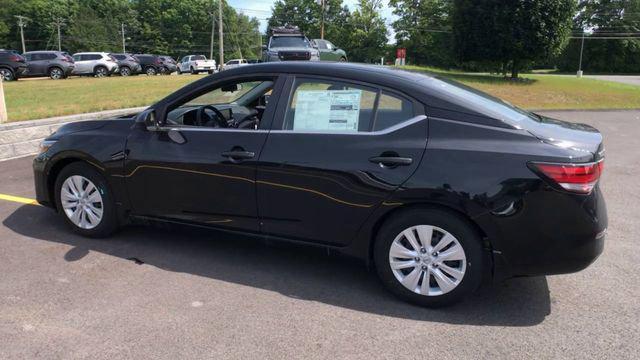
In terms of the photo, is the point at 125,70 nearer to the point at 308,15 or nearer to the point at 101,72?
the point at 101,72

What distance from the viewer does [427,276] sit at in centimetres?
339

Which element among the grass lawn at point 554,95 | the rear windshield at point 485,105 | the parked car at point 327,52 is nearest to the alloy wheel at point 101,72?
the parked car at point 327,52

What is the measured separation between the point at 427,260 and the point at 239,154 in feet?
5.07

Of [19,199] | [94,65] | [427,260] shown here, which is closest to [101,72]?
[94,65]

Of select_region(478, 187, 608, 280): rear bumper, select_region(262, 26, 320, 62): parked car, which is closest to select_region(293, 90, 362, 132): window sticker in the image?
select_region(478, 187, 608, 280): rear bumper

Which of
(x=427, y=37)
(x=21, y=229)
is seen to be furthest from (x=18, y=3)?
(x=21, y=229)

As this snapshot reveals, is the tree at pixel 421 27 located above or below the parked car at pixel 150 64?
above

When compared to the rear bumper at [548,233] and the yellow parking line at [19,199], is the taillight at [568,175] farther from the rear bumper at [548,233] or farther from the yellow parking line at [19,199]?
the yellow parking line at [19,199]

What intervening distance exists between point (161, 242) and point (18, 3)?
105m

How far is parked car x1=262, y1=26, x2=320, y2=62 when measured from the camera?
816 inches

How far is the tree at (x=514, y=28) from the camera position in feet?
72.8

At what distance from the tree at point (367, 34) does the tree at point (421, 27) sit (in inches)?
84.7

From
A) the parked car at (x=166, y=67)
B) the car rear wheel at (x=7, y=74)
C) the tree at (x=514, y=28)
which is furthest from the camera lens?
the parked car at (x=166, y=67)

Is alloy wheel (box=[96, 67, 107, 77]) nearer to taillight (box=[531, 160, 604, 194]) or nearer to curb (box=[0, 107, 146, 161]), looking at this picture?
curb (box=[0, 107, 146, 161])
